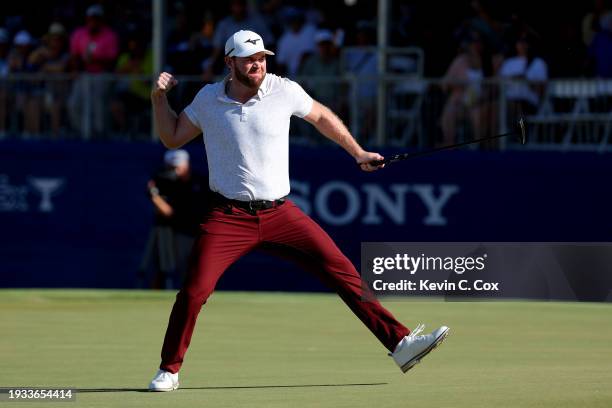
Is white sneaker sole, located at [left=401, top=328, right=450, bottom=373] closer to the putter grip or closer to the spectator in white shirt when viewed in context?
the putter grip

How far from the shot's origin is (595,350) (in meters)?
12.0

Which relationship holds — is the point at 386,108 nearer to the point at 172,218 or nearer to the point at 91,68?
the point at 172,218

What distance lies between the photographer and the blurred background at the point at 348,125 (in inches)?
761

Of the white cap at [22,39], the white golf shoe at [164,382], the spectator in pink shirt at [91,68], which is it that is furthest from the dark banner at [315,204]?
the white golf shoe at [164,382]

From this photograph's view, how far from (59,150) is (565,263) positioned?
7517 mm

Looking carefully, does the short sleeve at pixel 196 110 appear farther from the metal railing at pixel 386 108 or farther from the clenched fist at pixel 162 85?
the metal railing at pixel 386 108

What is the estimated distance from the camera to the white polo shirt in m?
9.71

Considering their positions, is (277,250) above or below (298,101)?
below

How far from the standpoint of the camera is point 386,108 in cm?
1969

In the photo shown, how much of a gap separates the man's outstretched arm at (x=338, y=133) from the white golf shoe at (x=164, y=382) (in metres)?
1.79

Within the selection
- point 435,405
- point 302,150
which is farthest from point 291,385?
point 302,150

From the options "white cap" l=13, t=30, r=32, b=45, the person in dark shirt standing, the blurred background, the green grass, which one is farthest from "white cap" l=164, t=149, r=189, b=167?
the green grass

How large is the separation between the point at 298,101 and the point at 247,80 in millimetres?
385

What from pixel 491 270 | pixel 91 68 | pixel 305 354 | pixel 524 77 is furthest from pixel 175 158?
pixel 305 354
